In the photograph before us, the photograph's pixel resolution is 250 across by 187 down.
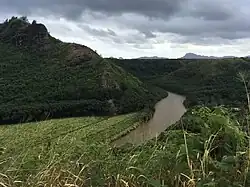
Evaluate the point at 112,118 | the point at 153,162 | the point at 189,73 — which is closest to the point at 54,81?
the point at 112,118

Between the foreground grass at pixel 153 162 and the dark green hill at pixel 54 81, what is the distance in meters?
35.5

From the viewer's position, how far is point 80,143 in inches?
127

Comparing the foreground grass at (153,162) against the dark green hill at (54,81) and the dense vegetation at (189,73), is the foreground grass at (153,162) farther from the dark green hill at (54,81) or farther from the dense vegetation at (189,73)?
the dense vegetation at (189,73)

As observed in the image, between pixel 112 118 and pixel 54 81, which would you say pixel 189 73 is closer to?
pixel 54 81

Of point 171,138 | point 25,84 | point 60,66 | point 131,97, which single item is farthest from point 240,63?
point 171,138

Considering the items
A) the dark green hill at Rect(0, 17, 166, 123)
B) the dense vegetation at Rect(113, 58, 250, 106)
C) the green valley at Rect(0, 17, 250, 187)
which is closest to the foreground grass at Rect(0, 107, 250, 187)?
the green valley at Rect(0, 17, 250, 187)

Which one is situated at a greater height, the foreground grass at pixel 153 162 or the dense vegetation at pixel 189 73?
the foreground grass at pixel 153 162

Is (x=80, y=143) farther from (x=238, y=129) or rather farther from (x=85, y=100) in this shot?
(x=85, y=100)

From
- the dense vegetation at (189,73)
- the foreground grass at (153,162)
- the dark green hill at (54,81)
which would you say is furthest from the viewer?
the dense vegetation at (189,73)

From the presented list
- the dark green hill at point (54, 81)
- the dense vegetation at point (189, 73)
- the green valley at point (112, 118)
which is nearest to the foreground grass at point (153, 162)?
the green valley at point (112, 118)

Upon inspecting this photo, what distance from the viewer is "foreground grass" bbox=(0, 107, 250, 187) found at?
2664 millimetres

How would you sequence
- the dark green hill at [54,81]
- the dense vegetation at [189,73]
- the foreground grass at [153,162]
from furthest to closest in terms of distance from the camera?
1. the dense vegetation at [189,73]
2. the dark green hill at [54,81]
3. the foreground grass at [153,162]

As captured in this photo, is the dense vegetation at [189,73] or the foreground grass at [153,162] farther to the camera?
the dense vegetation at [189,73]

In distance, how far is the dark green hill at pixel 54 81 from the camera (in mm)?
44750
